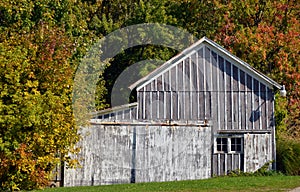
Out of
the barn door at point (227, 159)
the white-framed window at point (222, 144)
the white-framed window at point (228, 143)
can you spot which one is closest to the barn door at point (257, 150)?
the barn door at point (227, 159)

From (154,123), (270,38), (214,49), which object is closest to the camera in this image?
(154,123)

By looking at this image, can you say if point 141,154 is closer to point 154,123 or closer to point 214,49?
point 154,123

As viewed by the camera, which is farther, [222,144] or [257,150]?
[222,144]

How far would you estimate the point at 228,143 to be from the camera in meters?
25.5

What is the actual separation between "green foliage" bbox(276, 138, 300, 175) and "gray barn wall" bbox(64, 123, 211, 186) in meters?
3.92

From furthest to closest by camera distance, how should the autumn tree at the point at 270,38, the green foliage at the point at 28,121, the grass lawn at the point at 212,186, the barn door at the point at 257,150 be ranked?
the autumn tree at the point at 270,38 → the barn door at the point at 257,150 → the grass lawn at the point at 212,186 → the green foliage at the point at 28,121

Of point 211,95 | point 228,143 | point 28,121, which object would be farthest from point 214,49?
point 28,121

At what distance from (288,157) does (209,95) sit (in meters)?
4.18

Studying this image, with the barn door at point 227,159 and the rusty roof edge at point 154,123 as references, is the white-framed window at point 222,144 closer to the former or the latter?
the barn door at point 227,159

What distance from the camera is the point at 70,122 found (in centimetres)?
1866

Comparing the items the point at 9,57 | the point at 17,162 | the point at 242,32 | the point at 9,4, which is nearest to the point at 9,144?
the point at 17,162

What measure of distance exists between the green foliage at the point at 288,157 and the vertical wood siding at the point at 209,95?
1.12 meters

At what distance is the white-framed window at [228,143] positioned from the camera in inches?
997

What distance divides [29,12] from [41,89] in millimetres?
13335
